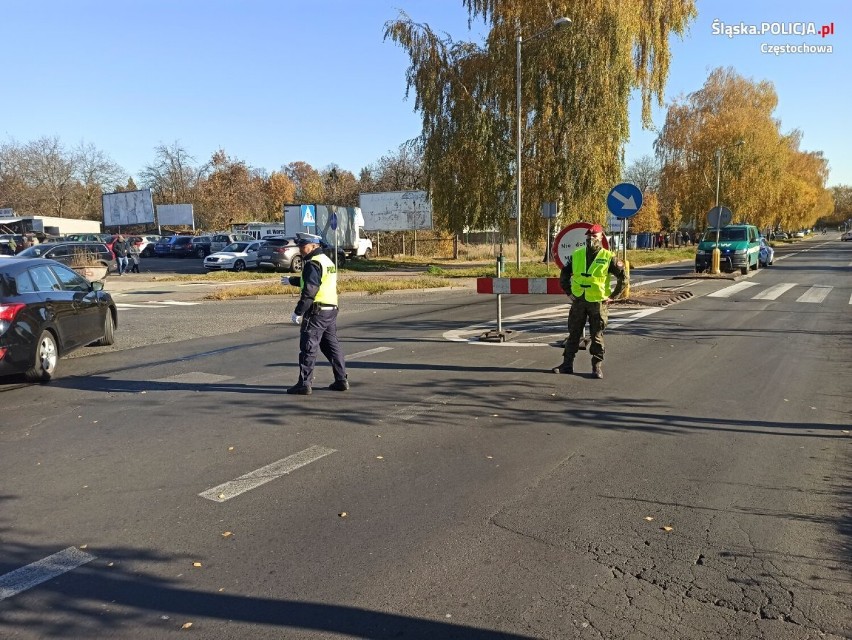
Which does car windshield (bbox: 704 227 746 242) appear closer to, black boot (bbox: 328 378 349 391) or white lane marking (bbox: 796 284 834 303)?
white lane marking (bbox: 796 284 834 303)

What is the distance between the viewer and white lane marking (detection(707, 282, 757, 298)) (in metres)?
18.1

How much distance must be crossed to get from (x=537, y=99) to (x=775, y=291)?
39.9 ft

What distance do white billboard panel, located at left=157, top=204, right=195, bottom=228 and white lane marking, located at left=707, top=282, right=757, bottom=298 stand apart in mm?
54027

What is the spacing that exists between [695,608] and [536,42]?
2616 centimetres

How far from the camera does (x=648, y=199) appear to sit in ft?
226

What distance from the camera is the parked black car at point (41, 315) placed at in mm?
7340

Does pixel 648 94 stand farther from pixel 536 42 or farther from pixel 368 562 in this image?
pixel 368 562

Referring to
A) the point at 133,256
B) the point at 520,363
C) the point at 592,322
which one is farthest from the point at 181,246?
the point at 592,322

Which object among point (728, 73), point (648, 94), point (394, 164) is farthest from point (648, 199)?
point (648, 94)

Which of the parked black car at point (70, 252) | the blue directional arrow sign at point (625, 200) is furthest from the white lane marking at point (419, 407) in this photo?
the parked black car at point (70, 252)

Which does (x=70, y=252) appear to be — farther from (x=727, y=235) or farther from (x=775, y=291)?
(x=727, y=235)

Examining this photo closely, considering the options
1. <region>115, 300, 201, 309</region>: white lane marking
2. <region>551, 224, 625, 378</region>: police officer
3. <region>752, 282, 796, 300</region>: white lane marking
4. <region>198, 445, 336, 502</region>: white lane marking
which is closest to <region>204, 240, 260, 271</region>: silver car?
<region>115, 300, 201, 309</region>: white lane marking

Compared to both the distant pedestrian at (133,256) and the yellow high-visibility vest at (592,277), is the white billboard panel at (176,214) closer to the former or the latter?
the distant pedestrian at (133,256)

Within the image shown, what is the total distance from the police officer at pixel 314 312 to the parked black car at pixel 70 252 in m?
17.3
